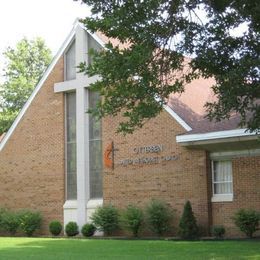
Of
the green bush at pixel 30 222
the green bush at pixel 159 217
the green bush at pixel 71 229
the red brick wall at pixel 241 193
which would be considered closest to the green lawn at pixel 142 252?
the red brick wall at pixel 241 193

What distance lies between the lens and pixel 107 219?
2522cm

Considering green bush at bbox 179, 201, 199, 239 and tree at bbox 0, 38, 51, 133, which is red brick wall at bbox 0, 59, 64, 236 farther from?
tree at bbox 0, 38, 51, 133

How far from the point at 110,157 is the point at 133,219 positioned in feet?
11.5

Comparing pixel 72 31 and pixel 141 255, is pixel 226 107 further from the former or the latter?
pixel 72 31

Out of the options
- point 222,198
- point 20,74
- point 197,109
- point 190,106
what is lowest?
point 222,198

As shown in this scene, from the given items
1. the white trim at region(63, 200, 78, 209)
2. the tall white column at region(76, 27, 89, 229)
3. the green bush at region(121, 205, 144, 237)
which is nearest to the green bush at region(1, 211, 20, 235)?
the white trim at region(63, 200, 78, 209)

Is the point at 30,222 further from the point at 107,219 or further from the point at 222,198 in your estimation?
the point at 222,198

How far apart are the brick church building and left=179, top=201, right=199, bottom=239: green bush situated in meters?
0.83

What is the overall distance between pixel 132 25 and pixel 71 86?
680 inches

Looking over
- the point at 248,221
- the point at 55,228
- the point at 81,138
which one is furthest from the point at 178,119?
the point at 55,228

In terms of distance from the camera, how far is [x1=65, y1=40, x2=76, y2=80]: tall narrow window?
29.0 metres

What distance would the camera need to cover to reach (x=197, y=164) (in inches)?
924

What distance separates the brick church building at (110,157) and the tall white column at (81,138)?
5 centimetres

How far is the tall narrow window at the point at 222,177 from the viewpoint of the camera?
76.2 feet
